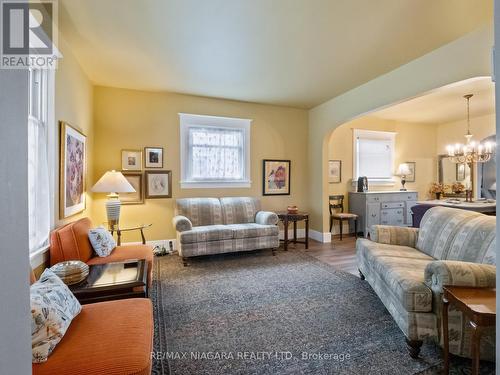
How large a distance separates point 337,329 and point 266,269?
150 cm

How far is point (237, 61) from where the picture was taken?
3.16 meters

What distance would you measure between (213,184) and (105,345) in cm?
357

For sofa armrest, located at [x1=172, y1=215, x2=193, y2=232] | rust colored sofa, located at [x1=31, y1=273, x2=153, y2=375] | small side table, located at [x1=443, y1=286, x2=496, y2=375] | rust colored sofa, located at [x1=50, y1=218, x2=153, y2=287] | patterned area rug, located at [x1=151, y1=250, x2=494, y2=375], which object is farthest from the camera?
sofa armrest, located at [x1=172, y1=215, x2=193, y2=232]

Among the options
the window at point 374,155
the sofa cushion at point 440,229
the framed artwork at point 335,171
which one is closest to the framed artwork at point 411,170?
the window at point 374,155

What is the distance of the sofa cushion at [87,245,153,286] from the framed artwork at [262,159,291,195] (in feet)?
8.94

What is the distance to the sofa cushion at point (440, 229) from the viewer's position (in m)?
2.41

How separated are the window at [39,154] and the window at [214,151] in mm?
2229

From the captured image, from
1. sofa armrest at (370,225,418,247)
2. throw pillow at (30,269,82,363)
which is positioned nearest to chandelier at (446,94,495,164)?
sofa armrest at (370,225,418,247)

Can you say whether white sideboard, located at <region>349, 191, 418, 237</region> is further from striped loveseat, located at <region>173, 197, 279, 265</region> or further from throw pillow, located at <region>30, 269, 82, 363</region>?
throw pillow, located at <region>30, 269, 82, 363</region>

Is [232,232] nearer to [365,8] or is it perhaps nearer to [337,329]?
[337,329]

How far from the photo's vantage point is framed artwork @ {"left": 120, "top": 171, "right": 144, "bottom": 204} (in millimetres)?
4125

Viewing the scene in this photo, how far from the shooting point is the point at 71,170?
287 centimetres

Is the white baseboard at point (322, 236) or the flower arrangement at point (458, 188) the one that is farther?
the flower arrangement at point (458, 188)

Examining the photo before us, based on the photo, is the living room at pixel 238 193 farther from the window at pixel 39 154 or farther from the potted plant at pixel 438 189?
the potted plant at pixel 438 189
